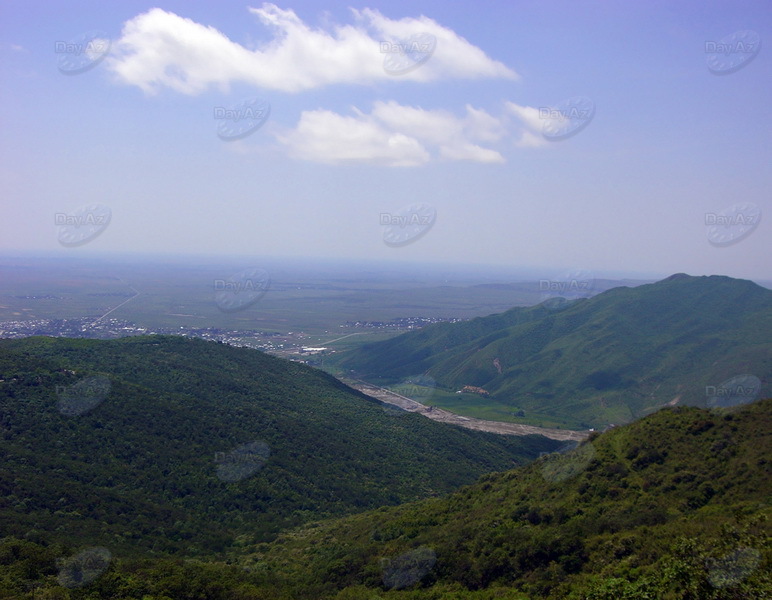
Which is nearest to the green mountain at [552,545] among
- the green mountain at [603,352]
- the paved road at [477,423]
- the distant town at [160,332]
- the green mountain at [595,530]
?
the green mountain at [595,530]

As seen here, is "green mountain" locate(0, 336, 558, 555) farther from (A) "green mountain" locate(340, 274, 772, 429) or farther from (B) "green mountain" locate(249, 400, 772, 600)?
(A) "green mountain" locate(340, 274, 772, 429)

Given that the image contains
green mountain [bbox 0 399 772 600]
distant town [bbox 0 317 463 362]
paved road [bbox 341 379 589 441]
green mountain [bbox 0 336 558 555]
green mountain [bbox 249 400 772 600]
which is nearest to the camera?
green mountain [bbox 249 400 772 600]

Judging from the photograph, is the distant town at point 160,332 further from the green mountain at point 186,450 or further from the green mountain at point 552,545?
the green mountain at point 552,545

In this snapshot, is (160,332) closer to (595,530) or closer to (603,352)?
(603,352)

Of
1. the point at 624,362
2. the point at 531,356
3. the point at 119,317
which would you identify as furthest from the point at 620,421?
the point at 119,317

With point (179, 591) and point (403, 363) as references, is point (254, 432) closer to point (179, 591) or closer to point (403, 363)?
point (179, 591)

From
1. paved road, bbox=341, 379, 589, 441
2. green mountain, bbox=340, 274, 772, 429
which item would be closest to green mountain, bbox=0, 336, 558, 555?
paved road, bbox=341, 379, 589, 441
